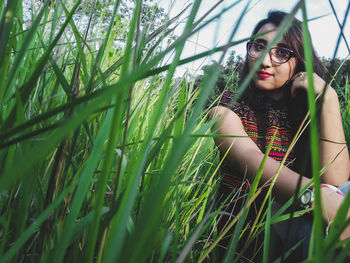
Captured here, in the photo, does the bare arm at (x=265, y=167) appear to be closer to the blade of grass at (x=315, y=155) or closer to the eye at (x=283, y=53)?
the eye at (x=283, y=53)

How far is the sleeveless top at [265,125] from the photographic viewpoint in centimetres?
131

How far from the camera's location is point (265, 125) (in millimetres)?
1400

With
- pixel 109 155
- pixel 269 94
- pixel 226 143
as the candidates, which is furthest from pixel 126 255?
pixel 269 94

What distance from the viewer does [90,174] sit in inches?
10.0

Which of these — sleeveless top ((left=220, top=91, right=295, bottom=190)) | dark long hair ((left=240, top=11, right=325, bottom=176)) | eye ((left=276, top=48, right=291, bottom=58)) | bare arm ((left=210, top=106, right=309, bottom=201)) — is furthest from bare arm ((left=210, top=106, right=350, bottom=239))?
eye ((left=276, top=48, right=291, bottom=58))

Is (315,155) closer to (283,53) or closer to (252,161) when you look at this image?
(252,161)

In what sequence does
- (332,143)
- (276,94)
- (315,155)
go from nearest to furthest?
(315,155) → (332,143) → (276,94)

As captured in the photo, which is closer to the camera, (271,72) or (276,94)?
(271,72)

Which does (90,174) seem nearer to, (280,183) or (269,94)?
(280,183)

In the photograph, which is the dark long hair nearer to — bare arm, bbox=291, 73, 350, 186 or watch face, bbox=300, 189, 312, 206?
bare arm, bbox=291, 73, 350, 186

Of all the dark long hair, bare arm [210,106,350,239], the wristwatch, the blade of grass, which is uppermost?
the dark long hair

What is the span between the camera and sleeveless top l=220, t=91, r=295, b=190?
1.31 m

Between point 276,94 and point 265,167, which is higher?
point 276,94

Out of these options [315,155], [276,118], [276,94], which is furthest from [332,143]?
[315,155]
